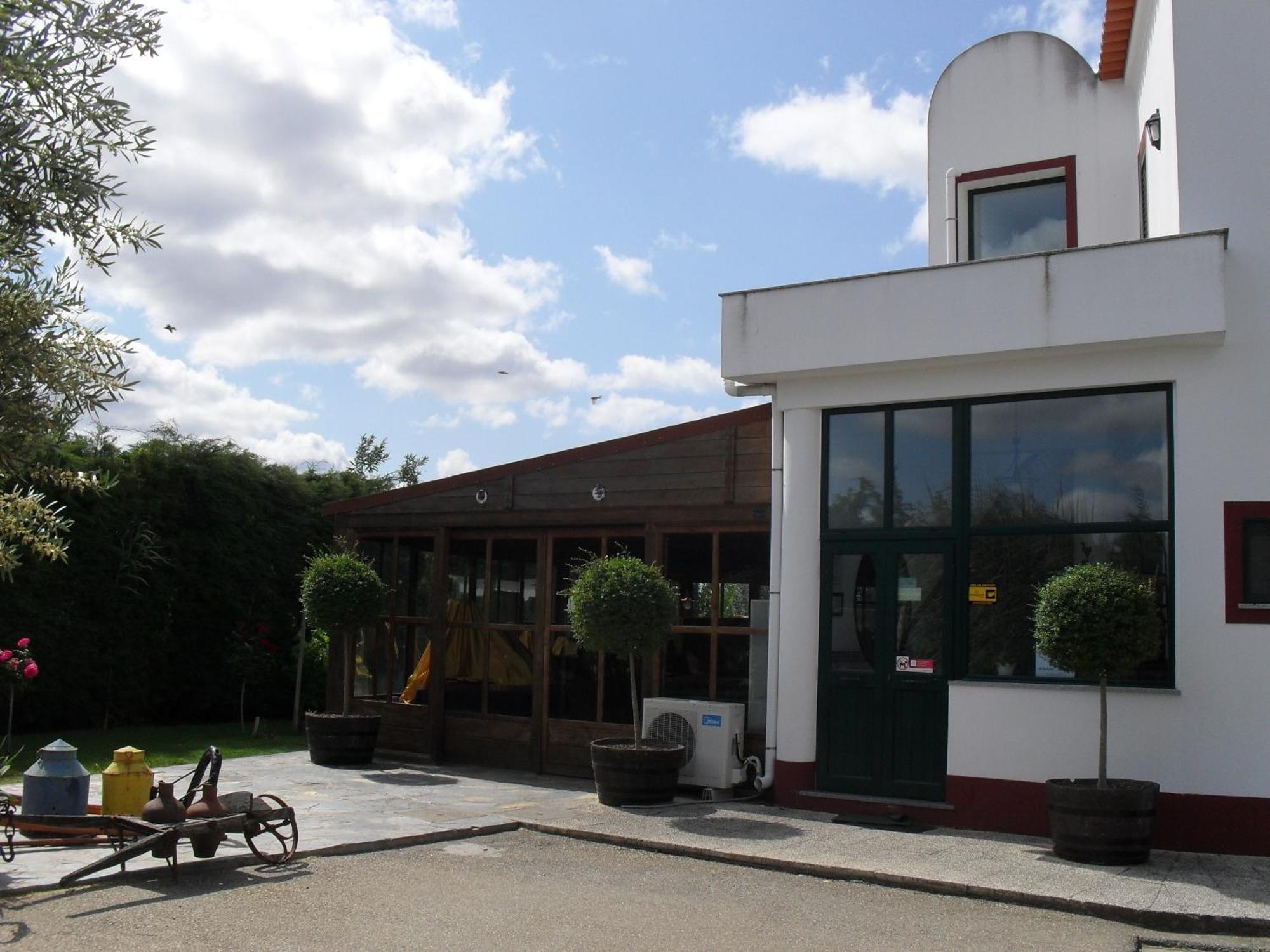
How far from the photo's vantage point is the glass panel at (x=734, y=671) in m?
11.2

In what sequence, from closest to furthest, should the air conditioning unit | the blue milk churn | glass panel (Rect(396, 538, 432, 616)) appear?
1. the blue milk churn
2. the air conditioning unit
3. glass panel (Rect(396, 538, 432, 616))

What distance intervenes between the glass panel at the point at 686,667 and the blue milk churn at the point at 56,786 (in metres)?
5.47

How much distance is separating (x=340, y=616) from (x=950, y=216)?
24.8 feet

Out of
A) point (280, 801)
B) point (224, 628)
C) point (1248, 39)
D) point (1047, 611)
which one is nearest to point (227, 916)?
point (280, 801)

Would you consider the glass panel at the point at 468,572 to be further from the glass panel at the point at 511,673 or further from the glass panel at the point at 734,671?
the glass panel at the point at 734,671

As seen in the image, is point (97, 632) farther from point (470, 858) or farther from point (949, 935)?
point (949, 935)

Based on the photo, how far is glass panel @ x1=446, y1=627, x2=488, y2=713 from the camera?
43.3 feet

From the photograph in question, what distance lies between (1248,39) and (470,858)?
323 inches

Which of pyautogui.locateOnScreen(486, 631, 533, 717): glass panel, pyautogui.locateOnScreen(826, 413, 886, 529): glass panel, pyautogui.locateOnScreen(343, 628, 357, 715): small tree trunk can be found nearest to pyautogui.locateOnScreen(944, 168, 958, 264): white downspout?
pyautogui.locateOnScreen(826, 413, 886, 529): glass panel

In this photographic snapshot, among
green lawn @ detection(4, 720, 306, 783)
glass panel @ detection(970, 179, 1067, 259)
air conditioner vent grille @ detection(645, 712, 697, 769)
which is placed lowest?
green lawn @ detection(4, 720, 306, 783)

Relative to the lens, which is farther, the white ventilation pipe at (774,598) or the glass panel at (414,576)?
the glass panel at (414,576)

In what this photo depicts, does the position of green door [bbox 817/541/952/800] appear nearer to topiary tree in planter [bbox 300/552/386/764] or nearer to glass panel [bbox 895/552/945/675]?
glass panel [bbox 895/552/945/675]

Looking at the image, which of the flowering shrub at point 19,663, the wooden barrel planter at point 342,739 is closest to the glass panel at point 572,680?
the wooden barrel planter at point 342,739

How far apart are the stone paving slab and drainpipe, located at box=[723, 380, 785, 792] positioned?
15.6 inches
